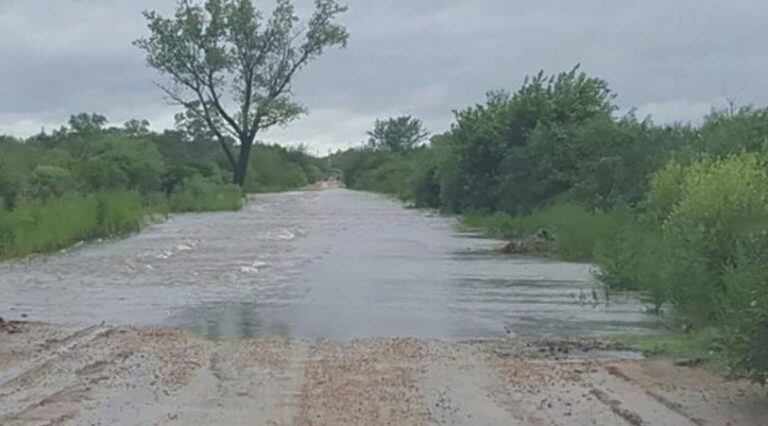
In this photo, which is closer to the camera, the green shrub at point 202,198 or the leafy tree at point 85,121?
the green shrub at point 202,198

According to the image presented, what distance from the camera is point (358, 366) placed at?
1310 cm

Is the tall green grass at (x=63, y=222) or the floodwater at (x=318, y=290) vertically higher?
the tall green grass at (x=63, y=222)

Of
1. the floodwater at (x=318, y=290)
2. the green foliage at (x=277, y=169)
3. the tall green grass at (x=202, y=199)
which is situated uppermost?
the green foliage at (x=277, y=169)

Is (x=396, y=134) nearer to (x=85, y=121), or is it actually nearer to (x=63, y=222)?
(x=85, y=121)

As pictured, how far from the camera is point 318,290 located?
22.3 metres

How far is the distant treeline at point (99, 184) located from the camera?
34969 mm

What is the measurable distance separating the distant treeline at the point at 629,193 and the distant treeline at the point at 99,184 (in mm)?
13103

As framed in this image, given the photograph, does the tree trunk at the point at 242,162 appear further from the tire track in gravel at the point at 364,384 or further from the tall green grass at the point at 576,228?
the tire track in gravel at the point at 364,384

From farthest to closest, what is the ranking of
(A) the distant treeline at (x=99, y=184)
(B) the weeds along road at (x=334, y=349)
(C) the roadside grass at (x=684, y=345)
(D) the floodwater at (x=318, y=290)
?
1. (A) the distant treeline at (x=99, y=184)
2. (D) the floodwater at (x=318, y=290)
3. (C) the roadside grass at (x=684, y=345)
4. (B) the weeds along road at (x=334, y=349)

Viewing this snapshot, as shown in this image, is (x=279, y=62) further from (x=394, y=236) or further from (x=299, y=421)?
(x=299, y=421)

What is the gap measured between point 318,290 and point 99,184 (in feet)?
119

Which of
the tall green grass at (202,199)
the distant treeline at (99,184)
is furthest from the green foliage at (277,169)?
the tall green grass at (202,199)

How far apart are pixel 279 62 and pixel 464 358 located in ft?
242

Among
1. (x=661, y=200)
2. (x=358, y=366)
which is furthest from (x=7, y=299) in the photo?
(x=661, y=200)
